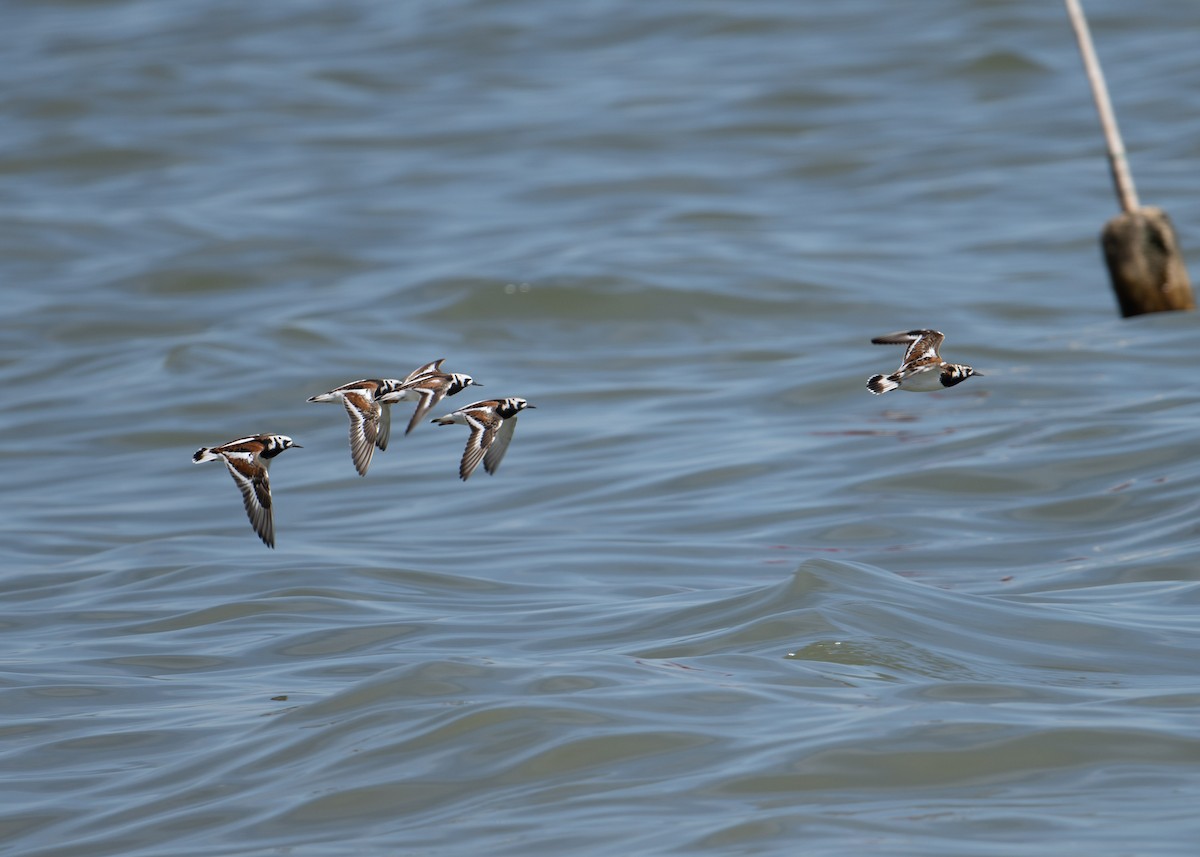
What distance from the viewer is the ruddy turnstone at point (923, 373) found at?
7.88 meters

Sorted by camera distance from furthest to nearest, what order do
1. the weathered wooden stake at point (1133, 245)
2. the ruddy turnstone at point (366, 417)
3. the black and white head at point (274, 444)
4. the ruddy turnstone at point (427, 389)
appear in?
the weathered wooden stake at point (1133, 245) < the ruddy turnstone at point (366, 417) < the ruddy turnstone at point (427, 389) < the black and white head at point (274, 444)

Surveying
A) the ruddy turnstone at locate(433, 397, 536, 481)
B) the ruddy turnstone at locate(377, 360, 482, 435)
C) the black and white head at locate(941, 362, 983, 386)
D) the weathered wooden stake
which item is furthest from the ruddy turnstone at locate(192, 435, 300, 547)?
the weathered wooden stake

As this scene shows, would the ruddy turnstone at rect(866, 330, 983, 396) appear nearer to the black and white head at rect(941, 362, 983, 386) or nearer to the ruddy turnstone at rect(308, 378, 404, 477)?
the black and white head at rect(941, 362, 983, 386)

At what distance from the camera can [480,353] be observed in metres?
20.3

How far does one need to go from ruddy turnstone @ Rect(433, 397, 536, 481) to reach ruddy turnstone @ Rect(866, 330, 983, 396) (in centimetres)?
160

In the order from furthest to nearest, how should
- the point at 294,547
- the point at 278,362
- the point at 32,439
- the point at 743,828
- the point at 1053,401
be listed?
the point at 278,362 → the point at 32,439 → the point at 1053,401 → the point at 294,547 → the point at 743,828

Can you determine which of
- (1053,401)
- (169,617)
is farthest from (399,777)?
(1053,401)

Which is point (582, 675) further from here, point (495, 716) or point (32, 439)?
point (32, 439)

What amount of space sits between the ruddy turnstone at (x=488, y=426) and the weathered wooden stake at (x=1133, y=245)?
9143mm

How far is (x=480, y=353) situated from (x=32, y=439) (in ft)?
16.3

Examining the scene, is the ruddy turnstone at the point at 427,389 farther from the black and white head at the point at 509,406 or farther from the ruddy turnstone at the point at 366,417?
the black and white head at the point at 509,406

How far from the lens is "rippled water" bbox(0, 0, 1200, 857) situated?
8.09 m

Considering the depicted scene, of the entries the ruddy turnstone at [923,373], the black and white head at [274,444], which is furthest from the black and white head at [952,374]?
the black and white head at [274,444]

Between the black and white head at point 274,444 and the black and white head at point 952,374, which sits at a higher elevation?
the black and white head at point 274,444
